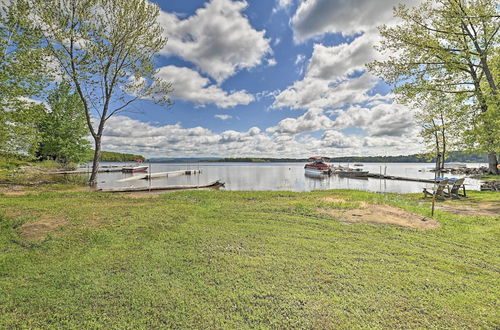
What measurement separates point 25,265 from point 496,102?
2292 cm

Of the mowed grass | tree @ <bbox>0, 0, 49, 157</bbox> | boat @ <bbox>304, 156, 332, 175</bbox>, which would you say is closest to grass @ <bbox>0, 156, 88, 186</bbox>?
tree @ <bbox>0, 0, 49, 157</bbox>

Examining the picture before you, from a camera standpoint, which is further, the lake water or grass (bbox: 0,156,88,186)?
the lake water

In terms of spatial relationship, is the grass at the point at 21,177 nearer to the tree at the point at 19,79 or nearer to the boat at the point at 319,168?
the tree at the point at 19,79

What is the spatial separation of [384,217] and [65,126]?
39.9 m

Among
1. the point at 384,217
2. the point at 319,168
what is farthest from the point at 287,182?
the point at 384,217

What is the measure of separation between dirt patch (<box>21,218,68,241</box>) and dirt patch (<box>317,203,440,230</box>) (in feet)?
29.1

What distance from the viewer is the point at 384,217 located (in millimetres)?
8508

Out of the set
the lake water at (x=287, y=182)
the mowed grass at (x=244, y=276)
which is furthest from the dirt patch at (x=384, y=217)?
the lake water at (x=287, y=182)

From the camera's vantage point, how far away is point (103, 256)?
15.3 ft

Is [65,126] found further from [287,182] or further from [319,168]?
[319,168]

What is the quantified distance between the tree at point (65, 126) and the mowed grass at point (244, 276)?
1279 inches

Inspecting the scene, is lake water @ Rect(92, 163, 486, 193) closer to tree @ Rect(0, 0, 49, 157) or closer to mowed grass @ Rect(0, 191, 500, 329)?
tree @ Rect(0, 0, 49, 157)

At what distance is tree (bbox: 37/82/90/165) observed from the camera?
105ft

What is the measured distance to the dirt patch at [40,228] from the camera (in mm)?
5695
